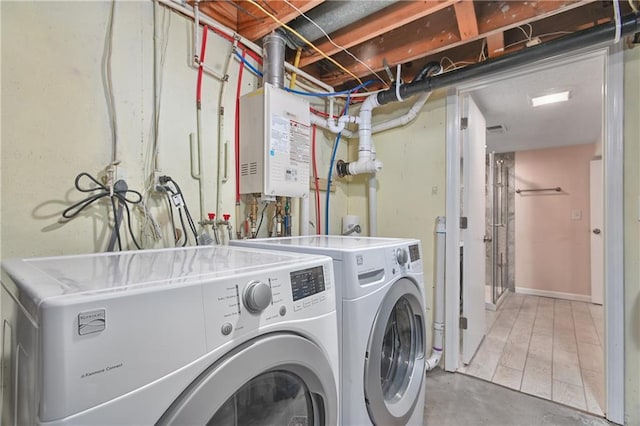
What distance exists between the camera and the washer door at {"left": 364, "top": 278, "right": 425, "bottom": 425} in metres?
1.09

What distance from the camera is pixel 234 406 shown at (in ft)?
2.20

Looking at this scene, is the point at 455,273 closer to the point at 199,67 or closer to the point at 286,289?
the point at 286,289

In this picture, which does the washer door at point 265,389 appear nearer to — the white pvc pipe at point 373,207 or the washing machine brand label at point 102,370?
the washing machine brand label at point 102,370

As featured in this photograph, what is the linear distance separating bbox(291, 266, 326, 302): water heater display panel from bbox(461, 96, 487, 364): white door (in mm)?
1687

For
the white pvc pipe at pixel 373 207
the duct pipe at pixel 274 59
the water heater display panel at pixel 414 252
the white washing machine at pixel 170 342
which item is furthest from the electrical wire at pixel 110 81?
the white pvc pipe at pixel 373 207

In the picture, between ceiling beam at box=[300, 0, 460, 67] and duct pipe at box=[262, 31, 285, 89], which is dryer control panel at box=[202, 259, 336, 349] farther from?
ceiling beam at box=[300, 0, 460, 67]

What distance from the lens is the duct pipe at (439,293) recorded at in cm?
212

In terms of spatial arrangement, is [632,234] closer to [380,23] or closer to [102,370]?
[380,23]

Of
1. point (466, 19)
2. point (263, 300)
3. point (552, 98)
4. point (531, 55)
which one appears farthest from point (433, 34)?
point (263, 300)

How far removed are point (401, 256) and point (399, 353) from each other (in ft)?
1.64

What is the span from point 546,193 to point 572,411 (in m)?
3.30


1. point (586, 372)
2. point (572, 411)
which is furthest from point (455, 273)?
point (586, 372)

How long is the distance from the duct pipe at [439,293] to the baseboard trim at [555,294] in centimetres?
297

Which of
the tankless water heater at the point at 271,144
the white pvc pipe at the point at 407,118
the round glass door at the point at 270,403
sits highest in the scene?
the white pvc pipe at the point at 407,118
